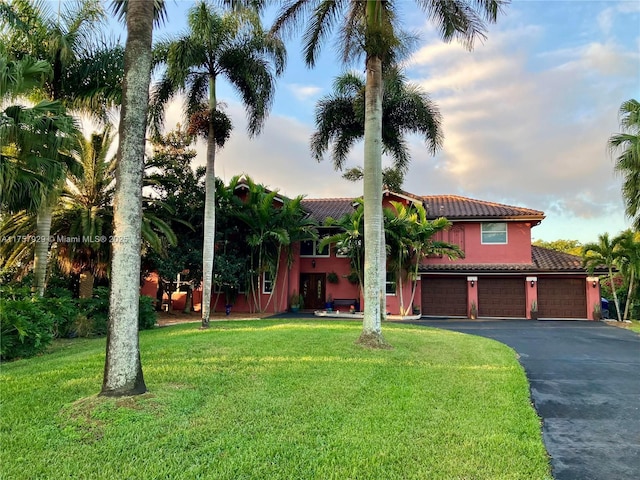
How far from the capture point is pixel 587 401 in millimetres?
6254

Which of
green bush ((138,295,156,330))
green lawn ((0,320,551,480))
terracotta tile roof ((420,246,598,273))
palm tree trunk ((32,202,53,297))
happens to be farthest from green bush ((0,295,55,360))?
terracotta tile roof ((420,246,598,273))

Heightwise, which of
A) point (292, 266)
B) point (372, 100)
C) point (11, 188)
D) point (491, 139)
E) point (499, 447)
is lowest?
point (499, 447)

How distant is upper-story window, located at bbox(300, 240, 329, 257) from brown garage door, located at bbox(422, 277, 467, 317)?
582 cm

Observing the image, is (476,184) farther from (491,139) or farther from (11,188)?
(11,188)

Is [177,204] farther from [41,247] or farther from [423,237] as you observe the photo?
[423,237]

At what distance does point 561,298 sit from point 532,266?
2.23 metres

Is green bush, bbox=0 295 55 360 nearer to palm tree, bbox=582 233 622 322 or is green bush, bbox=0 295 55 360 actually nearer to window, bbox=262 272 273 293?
window, bbox=262 272 273 293

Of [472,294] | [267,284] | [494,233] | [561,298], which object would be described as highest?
[494,233]

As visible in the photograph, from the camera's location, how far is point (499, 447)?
4.06 meters

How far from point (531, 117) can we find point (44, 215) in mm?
17523

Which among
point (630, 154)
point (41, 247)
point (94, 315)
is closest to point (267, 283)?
point (94, 315)

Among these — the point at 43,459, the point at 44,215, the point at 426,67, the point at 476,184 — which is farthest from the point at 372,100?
the point at 476,184

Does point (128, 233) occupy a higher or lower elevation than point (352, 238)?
lower


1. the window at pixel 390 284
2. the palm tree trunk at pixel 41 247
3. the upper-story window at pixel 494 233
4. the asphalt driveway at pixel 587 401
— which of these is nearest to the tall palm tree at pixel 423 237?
the window at pixel 390 284
